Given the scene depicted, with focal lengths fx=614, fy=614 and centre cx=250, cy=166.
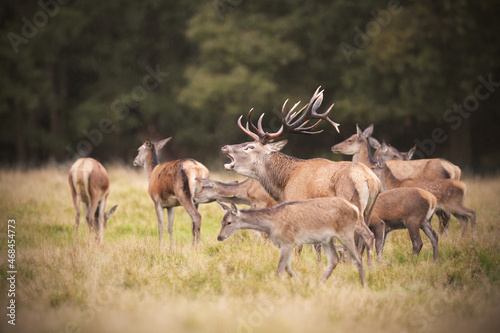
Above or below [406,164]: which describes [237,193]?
below

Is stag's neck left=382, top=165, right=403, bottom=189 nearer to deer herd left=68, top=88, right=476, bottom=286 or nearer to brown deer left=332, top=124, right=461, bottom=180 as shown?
deer herd left=68, top=88, right=476, bottom=286

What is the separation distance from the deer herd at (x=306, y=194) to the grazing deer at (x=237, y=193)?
18mm

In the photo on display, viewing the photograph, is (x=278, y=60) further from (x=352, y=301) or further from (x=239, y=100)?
(x=352, y=301)

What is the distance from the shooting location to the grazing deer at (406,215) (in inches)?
352

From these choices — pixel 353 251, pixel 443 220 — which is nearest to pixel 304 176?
pixel 353 251

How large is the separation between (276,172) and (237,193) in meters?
1.78

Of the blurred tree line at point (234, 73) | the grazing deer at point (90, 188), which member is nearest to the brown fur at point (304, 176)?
the grazing deer at point (90, 188)

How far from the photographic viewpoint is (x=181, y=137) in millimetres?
28594

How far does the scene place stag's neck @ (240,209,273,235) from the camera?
7535 millimetres

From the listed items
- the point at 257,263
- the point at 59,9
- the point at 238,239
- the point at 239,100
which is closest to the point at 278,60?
the point at 239,100

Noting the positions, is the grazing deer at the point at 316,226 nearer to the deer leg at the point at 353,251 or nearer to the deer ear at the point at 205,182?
the deer leg at the point at 353,251

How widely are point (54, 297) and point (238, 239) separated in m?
4.18

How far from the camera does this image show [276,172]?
952 centimetres

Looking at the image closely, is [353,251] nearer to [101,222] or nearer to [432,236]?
[432,236]
